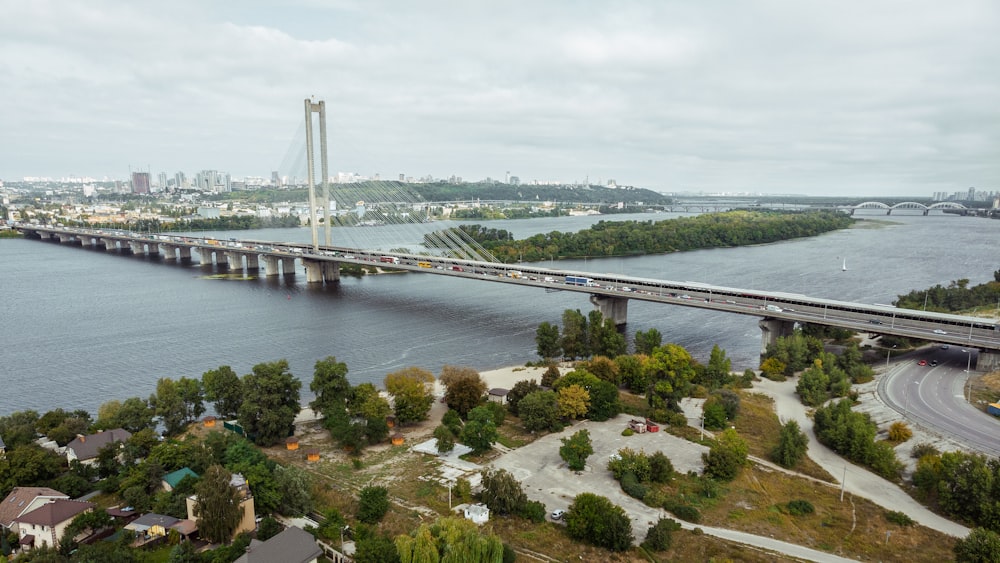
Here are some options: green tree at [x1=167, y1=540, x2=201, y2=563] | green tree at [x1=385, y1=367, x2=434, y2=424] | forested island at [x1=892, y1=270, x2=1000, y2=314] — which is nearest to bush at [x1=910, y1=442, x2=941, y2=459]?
green tree at [x1=385, y1=367, x2=434, y2=424]

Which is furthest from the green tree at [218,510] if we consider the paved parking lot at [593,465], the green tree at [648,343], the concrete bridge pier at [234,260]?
the concrete bridge pier at [234,260]

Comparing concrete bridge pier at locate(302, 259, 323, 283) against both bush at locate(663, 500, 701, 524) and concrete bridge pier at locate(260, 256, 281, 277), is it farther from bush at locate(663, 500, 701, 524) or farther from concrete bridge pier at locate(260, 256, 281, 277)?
bush at locate(663, 500, 701, 524)

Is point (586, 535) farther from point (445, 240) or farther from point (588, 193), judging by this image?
point (588, 193)

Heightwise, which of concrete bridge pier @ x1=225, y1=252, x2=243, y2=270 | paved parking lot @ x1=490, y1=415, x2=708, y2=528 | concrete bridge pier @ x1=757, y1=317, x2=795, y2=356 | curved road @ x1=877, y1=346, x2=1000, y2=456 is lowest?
paved parking lot @ x1=490, y1=415, x2=708, y2=528

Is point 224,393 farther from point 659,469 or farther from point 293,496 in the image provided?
point 659,469

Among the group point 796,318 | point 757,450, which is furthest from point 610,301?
point 757,450

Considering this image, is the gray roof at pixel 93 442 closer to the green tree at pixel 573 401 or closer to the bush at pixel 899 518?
the green tree at pixel 573 401
